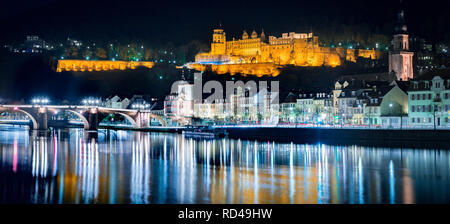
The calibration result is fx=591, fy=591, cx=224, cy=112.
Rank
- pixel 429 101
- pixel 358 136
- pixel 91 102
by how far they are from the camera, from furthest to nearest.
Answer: pixel 91 102 < pixel 429 101 < pixel 358 136

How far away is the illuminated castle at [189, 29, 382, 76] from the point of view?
98125mm

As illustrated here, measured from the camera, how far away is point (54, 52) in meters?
127

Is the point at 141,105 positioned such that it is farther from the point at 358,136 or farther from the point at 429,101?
the point at 429,101

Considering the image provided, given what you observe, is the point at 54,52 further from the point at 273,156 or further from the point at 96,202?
the point at 96,202

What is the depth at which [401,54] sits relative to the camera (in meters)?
71.7

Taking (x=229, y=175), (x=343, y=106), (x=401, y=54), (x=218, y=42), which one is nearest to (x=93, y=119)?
(x=343, y=106)

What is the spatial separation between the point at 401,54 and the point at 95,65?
210ft

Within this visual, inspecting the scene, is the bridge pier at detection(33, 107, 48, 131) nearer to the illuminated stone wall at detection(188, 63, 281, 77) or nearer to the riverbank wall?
the riverbank wall

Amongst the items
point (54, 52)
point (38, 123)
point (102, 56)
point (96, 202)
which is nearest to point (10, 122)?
point (38, 123)

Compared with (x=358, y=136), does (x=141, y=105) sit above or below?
above

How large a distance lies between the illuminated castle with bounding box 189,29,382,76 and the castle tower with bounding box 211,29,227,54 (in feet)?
11.5

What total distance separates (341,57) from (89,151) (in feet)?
223

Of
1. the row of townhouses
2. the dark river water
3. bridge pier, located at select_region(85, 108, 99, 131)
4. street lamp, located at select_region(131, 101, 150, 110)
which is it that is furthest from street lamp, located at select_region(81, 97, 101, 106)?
the dark river water

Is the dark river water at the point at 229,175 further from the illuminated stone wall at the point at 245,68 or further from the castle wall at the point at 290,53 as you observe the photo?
the castle wall at the point at 290,53
